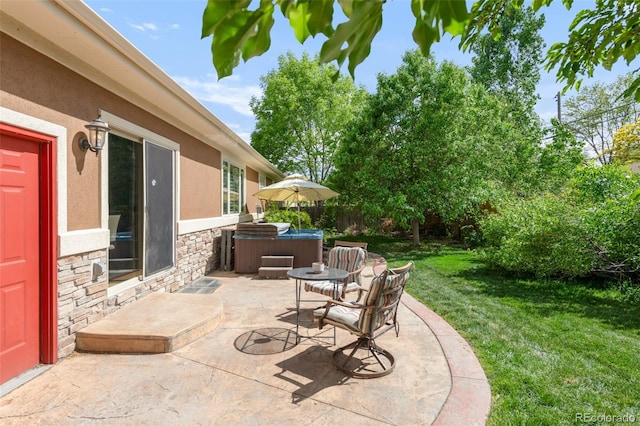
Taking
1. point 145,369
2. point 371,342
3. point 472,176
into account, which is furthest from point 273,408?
point 472,176

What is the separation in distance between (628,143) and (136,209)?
92.9ft

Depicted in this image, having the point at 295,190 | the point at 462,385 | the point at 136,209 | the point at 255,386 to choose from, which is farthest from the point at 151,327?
the point at 295,190

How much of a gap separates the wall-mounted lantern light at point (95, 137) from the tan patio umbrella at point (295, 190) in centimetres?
507

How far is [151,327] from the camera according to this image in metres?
3.94

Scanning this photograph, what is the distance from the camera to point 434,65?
495 inches

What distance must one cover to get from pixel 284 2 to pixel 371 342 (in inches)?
132

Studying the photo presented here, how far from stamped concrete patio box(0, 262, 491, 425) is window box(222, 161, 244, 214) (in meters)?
5.62

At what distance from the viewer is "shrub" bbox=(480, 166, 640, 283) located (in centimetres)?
623

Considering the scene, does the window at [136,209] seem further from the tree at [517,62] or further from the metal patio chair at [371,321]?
the tree at [517,62]

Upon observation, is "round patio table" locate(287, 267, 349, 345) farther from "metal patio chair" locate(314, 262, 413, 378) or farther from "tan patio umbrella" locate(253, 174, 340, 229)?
"tan patio umbrella" locate(253, 174, 340, 229)

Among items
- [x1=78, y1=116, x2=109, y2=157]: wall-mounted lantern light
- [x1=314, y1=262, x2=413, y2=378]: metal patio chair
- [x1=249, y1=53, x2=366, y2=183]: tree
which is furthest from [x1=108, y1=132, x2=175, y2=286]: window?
[x1=249, y1=53, x2=366, y2=183]: tree

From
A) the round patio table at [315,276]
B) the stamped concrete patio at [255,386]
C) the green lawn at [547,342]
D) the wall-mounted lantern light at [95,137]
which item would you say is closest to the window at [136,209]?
the wall-mounted lantern light at [95,137]

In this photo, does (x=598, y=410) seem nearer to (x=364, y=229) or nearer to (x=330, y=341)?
(x=330, y=341)

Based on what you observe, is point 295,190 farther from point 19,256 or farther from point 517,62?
point 517,62
